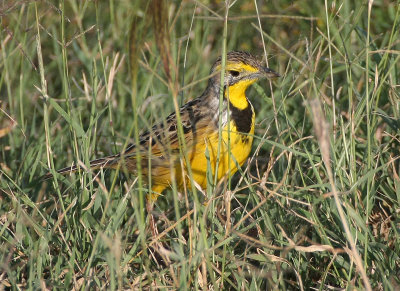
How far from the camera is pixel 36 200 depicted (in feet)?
14.0

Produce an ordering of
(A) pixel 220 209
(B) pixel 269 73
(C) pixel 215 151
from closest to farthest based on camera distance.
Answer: (A) pixel 220 209, (C) pixel 215 151, (B) pixel 269 73

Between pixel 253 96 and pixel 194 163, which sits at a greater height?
pixel 194 163

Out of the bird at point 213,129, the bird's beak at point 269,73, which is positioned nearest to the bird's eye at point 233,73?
the bird at point 213,129

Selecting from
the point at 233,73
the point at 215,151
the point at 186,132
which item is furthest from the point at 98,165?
the point at 233,73

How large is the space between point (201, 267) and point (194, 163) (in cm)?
97

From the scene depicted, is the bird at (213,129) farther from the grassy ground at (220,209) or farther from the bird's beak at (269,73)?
the grassy ground at (220,209)

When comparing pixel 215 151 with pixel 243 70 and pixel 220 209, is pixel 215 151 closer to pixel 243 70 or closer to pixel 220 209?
pixel 220 209

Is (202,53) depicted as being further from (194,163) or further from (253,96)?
(194,163)

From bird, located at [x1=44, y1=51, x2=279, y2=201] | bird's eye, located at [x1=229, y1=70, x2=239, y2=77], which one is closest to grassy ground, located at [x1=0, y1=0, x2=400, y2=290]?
bird, located at [x1=44, y1=51, x2=279, y2=201]

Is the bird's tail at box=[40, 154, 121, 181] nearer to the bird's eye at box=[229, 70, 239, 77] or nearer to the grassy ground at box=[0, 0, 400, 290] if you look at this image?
the grassy ground at box=[0, 0, 400, 290]

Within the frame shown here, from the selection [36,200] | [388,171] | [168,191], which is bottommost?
[168,191]

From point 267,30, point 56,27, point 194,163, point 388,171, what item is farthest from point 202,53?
point 388,171

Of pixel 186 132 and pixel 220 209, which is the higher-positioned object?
pixel 186 132

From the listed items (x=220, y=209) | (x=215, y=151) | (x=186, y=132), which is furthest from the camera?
(x=186, y=132)
